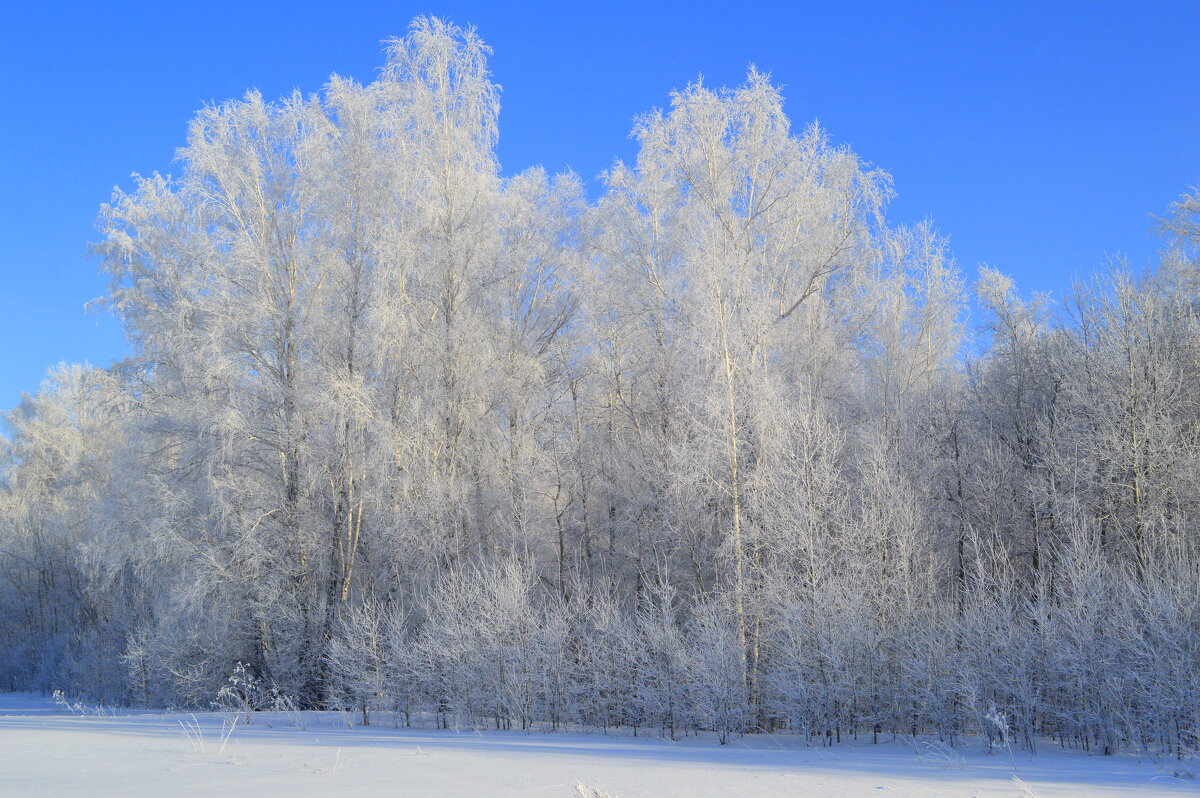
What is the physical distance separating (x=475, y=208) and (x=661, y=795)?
1738 cm

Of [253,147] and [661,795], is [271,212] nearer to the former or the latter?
[253,147]

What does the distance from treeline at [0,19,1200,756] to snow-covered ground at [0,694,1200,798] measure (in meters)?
2.17

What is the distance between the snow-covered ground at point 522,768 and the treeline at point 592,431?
7.11ft

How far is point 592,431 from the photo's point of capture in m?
25.4

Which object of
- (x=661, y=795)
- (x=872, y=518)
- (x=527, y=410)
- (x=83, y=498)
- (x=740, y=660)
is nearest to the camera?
(x=661, y=795)

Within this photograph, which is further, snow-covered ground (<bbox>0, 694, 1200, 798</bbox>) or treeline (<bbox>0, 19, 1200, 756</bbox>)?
treeline (<bbox>0, 19, 1200, 756</bbox>)

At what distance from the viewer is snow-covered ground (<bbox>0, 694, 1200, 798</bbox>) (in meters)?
8.05

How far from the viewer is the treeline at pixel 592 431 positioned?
50.2 ft

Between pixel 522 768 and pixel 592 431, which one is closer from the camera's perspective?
pixel 522 768

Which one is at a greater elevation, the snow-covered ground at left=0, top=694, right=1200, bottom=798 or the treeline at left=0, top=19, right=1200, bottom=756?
the treeline at left=0, top=19, right=1200, bottom=756

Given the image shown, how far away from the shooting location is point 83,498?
32875 millimetres

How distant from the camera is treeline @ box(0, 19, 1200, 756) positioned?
50.2ft

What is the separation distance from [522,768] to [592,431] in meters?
16.2

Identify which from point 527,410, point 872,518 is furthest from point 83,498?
point 872,518
